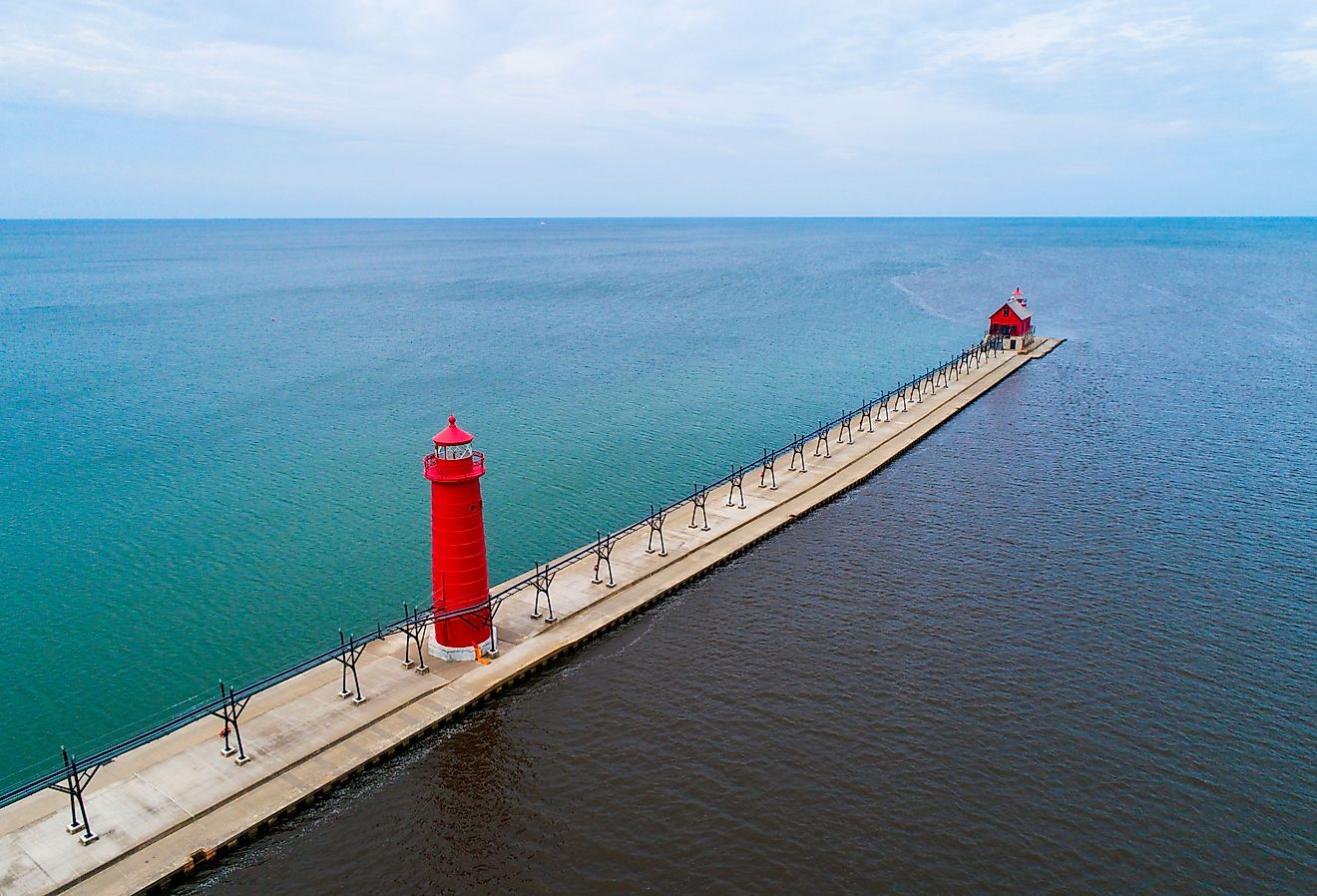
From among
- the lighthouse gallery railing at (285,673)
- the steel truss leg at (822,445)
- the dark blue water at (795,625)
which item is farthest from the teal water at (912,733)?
the steel truss leg at (822,445)

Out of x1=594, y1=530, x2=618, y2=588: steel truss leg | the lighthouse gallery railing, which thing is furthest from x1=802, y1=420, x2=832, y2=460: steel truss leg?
x1=594, y1=530, x2=618, y2=588: steel truss leg

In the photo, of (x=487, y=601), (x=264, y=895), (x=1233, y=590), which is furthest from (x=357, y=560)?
(x=1233, y=590)

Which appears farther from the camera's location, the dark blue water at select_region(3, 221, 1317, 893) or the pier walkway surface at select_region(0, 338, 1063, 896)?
the dark blue water at select_region(3, 221, 1317, 893)

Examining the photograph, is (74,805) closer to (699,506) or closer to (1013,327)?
(699,506)

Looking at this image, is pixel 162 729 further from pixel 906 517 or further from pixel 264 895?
pixel 906 517

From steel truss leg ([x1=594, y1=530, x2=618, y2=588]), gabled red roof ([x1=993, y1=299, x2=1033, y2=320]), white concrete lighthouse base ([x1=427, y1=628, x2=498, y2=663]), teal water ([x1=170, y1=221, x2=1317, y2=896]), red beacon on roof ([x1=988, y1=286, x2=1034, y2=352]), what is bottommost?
teal water ([x1=170, y1=221, x2=1317, y2=896])

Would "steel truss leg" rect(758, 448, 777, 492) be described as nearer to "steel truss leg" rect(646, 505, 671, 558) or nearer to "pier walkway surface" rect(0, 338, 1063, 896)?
"pier walkway surface" rect(0, 338, 1063, 896)

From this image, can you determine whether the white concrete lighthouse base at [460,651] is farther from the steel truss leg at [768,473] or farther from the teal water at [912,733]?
the steel truss leg at [768,473]
